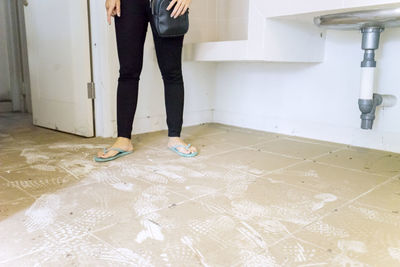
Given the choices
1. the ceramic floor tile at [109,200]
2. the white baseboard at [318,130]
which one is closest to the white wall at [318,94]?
the white baseboard at [318,130]

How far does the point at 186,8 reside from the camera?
57.4 inches

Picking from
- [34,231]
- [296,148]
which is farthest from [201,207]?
[296,148]

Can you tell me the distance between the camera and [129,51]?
150 cm

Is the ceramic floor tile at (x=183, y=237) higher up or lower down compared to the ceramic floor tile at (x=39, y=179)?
lower down

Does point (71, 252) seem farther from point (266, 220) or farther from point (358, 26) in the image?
point (358, 26)

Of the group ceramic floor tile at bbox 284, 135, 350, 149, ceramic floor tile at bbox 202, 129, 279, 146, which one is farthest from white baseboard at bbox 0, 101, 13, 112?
ceramic floor tile at bbox 284, 135, 350, 149

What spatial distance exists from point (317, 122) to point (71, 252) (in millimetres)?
1487

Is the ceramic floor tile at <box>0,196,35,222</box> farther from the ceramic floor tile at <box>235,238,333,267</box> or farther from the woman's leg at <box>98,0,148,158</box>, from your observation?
the ceramic floor tile at <box>235,238,333,267</box>

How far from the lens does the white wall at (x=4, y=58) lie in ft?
9.04

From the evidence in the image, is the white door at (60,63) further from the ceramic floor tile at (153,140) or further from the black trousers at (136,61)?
the black trousers at (136,61)

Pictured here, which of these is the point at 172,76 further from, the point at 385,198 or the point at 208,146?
Answer: the point at 385,198

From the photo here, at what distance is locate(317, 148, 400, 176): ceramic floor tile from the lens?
4.61 ft

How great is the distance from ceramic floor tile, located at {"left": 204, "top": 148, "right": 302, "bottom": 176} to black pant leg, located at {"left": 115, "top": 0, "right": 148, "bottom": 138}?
0.41 m

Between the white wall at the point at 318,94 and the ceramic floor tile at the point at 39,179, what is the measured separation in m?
1.25
